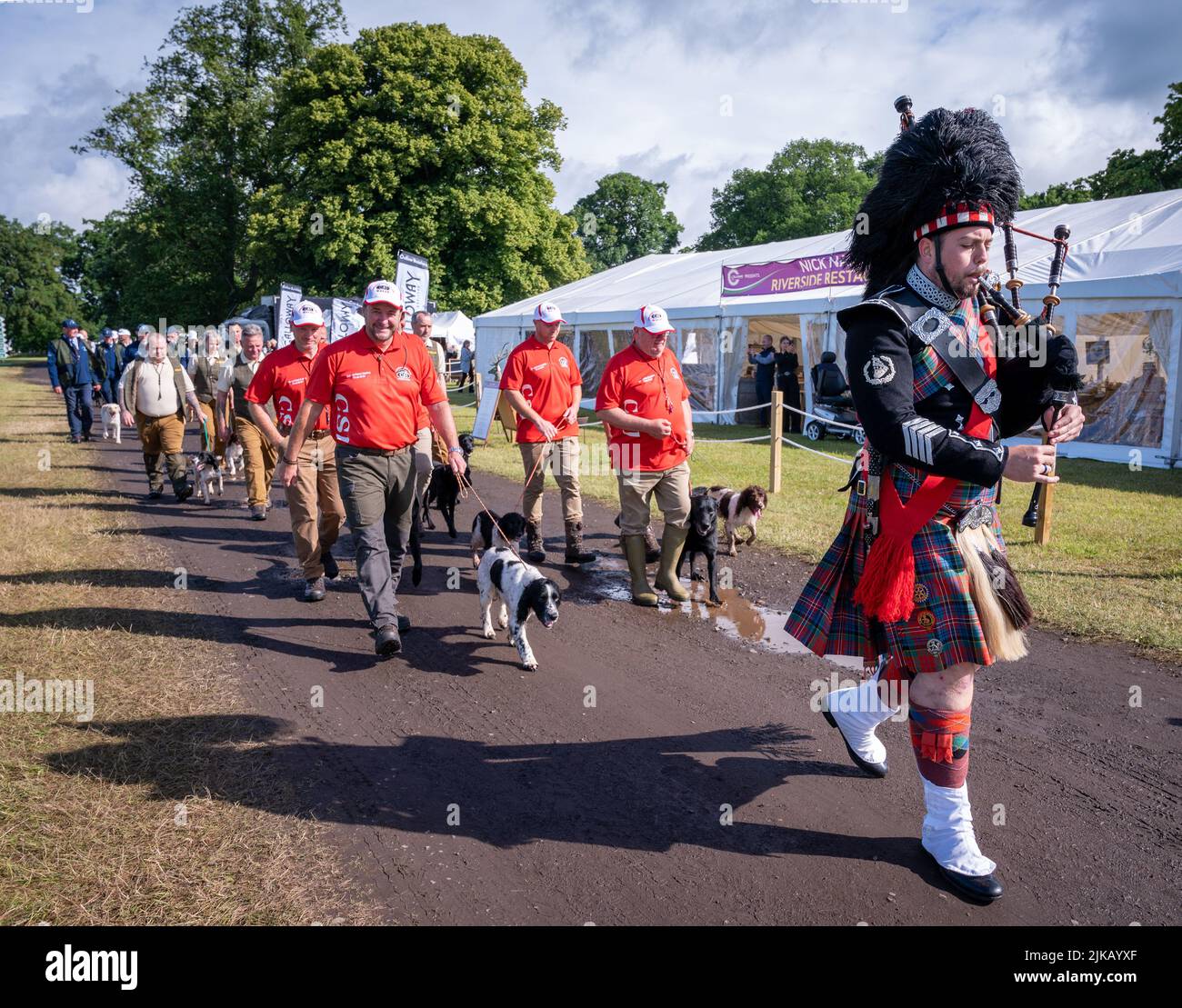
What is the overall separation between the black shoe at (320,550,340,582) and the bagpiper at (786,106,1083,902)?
5.47 metres

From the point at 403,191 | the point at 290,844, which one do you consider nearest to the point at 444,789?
the point at 290,844

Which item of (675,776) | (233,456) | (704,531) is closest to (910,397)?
(675,776)

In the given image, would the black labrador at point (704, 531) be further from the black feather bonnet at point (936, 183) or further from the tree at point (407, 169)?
the tree at point (407, 169)

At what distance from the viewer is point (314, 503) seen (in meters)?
7.08

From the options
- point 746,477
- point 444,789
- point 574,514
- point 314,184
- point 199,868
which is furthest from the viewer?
point 314,184

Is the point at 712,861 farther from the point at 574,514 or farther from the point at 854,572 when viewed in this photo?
the point at 574,514

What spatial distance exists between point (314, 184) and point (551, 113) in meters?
10.9

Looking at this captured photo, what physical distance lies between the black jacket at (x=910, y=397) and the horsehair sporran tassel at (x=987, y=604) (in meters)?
0.27

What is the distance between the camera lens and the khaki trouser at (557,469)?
7.90m

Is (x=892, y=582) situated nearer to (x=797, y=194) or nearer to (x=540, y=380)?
(x=540, y=380)

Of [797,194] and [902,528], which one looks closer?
[902,528]

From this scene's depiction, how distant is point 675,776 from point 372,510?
108 inches

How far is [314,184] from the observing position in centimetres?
3206
